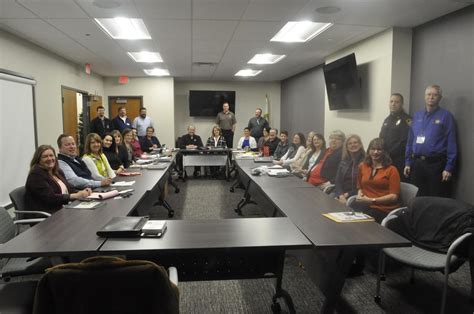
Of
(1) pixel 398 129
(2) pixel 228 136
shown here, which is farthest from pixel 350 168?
(2) pixel 228 136

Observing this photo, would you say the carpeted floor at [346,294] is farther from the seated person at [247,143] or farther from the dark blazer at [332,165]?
the seated person at [247,143]

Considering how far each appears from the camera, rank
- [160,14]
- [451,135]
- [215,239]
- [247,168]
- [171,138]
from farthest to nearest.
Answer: [171,138] < [247,168] < [160,14] < [451,135] < [215,239]

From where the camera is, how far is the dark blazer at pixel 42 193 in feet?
8.90

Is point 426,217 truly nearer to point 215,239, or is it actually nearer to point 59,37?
point 215,239

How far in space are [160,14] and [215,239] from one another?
284cm

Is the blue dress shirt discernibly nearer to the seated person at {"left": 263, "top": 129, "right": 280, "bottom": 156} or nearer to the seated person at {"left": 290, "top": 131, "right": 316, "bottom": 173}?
the seated person at {"left": 290, "top": 131, "right": 316, "bottom": 173}

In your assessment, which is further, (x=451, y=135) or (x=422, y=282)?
(x=451, y=135)

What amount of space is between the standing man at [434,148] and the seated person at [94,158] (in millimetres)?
3462

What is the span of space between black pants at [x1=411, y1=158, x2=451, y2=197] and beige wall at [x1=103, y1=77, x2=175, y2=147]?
712 cm

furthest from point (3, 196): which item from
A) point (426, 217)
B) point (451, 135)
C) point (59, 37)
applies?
point (451, 135)

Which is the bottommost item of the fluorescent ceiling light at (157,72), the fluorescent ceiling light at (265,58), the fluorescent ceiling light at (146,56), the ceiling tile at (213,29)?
the ceiling tile at (213,29)

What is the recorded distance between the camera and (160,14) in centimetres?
374

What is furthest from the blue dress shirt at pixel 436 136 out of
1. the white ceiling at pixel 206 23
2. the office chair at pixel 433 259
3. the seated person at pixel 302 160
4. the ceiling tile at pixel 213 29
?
the ceiling tile at pixel 213 29

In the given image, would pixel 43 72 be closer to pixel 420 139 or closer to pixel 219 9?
pixel 219 9
